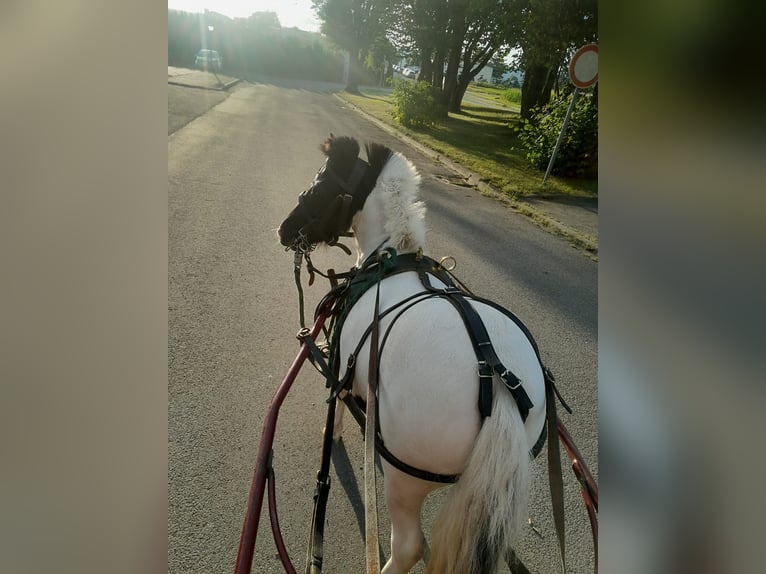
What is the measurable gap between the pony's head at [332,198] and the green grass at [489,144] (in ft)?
1.69

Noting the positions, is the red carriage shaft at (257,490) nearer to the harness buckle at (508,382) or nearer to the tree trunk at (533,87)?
the harness buckle at (508,382)

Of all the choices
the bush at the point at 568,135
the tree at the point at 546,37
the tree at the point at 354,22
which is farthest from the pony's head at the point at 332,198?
the tree at the point at 546,37

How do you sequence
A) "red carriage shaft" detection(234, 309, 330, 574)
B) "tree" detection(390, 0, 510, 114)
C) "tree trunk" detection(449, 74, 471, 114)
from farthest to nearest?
"tree trunk" detection(449, 74, 471, 114)
"tree" detection(390, 0, 510, 114)
"red carriage shaft" detection(234, 309, 330, 574)

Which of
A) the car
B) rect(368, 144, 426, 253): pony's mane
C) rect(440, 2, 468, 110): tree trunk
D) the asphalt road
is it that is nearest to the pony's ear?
rect(368, 144, 426, 253): pony's mane

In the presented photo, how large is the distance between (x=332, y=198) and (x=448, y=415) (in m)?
1.18

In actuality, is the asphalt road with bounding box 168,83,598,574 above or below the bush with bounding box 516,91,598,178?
below

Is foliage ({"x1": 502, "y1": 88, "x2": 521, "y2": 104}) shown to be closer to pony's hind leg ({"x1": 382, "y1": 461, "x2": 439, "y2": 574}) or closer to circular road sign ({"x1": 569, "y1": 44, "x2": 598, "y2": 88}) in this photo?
circular road sign ({"x1": 569, "y1": 44, "x2": 598, "y2": 88})

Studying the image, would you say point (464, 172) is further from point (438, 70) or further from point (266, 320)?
point (438, 70)

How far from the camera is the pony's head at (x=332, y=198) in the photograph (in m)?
1.93

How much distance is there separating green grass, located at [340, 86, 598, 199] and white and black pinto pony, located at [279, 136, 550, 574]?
A: 52cm

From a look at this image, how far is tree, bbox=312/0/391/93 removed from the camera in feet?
4.01

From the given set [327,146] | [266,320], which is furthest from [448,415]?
[266,320]
